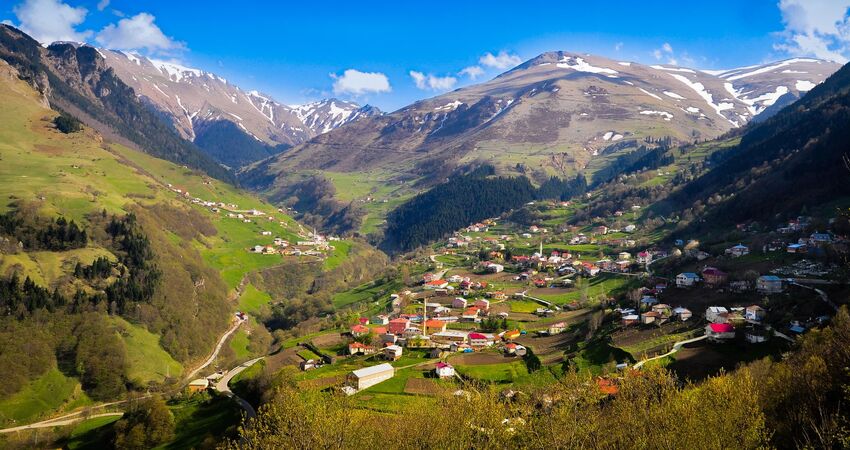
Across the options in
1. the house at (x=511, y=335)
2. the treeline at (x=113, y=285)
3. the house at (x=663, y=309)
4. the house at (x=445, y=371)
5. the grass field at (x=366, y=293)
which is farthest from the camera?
the grass field at (x=366, y=293)

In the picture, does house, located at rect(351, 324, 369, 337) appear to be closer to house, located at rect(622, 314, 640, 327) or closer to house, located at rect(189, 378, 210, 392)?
house, located at rect(189, 378, 210, 392)

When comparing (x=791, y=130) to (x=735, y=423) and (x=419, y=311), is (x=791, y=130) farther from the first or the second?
(x=735, y=423)

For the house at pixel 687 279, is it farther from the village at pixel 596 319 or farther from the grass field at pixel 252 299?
the grass field at pixel 252 299

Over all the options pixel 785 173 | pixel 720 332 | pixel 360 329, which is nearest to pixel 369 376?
pixel 360 329

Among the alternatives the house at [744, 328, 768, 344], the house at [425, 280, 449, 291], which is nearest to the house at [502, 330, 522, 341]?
the house at [744, 328, 768, 344]

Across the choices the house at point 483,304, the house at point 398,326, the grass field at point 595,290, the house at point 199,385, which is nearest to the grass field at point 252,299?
the house at point 199,385

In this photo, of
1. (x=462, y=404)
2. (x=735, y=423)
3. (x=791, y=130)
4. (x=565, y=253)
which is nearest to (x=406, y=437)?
(x=462, y=404)

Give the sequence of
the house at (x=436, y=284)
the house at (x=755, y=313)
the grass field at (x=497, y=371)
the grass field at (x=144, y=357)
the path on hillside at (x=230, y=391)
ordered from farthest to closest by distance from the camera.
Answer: the house at (x=436, y=284)
the grass field at (x=144, y=357)
the path on hillside at (x=230, y=391)
the grass field at (x=497, y=371)
the house at (x=755, y=313)
